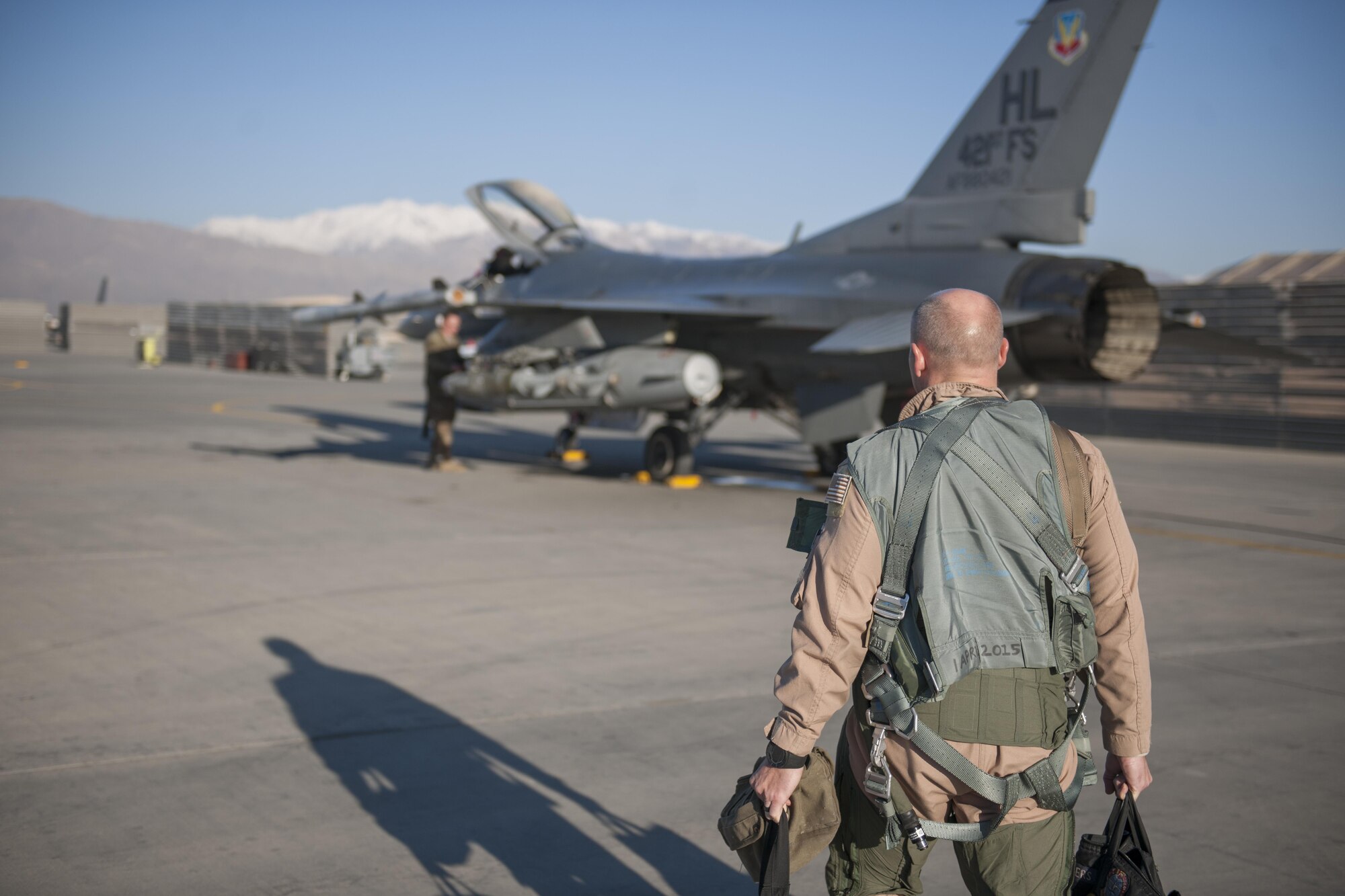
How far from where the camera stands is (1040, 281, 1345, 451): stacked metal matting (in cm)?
2034

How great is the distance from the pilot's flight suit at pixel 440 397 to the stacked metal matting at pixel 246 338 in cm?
2660

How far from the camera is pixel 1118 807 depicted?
2.76m

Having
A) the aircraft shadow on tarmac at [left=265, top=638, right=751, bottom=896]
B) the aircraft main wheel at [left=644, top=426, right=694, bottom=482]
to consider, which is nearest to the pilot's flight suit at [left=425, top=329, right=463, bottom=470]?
the aircraft main wheel at [left=644, top=426, right=694, bottom=482]

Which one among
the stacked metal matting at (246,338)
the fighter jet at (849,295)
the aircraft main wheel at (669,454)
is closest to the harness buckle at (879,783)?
the fighter jet at (849,295)

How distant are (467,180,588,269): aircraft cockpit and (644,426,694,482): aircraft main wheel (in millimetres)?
3439

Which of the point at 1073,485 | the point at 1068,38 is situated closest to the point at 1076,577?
the point at 1073,485

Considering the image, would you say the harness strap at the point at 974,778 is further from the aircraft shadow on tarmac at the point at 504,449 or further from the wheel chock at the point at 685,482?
the aircraft shadow on tarmac at the point at 504,449

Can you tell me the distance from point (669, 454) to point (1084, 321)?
5761 mm

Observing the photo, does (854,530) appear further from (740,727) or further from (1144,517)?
(1144,517)

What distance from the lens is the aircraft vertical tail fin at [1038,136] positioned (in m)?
11.1

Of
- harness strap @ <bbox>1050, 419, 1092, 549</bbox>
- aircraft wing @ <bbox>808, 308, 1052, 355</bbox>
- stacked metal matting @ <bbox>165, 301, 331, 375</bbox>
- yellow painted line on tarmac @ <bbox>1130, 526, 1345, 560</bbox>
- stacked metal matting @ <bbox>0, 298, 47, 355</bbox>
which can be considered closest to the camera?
harness strap @ <bbox>1050, 419, 1092, 549</bbox>

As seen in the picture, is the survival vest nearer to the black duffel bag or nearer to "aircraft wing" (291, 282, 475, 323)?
the black duffel bag

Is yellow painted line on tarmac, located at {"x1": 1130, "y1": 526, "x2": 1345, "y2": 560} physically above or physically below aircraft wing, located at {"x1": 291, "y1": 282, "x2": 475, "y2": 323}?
below

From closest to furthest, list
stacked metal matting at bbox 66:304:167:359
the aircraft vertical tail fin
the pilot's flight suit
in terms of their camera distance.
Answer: the aircraft vertical tail fin → the pilot's flight suit → stacked metal matting at bbox 66:304:167:359
